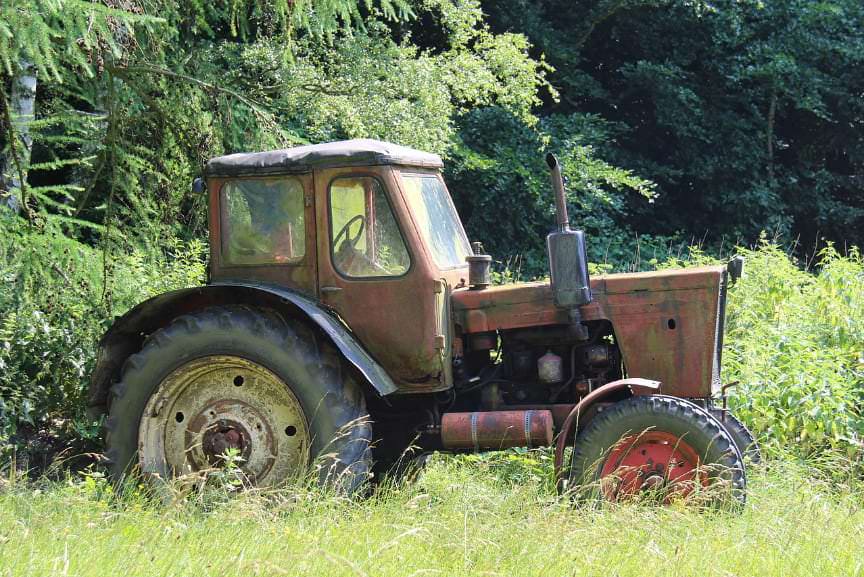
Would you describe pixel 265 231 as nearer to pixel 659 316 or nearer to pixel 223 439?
pixel 223 439

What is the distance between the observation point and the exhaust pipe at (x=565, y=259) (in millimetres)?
5133

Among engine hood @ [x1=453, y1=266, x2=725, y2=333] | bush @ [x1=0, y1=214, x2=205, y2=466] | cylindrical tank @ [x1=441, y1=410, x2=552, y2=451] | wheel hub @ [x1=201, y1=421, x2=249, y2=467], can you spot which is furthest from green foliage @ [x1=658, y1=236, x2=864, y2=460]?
bush @ [x1=0, y1=214, x2=205, y2=466]

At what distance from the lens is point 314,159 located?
215 inches

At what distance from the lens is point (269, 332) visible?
5.22 meters

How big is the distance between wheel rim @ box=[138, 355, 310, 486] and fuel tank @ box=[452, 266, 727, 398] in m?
1.17

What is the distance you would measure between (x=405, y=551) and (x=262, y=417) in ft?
5.03

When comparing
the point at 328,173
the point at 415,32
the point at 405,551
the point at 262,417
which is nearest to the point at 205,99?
the point at 328,173

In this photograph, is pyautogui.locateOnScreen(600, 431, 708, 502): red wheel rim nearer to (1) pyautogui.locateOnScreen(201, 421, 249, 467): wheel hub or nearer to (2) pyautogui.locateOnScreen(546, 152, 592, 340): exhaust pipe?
(2) pyautogui.locateOnScreen(546, 152, 592, 340): exhaust pipe

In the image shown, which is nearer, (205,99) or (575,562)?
(575,562)

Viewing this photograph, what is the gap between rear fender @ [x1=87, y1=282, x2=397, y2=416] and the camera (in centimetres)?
520

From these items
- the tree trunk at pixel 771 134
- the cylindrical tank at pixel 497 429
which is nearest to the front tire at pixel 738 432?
the cylindrical tank at pixel 497 429

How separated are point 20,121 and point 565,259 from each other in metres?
→ 3.93

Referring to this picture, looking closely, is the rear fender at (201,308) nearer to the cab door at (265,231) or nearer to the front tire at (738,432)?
the cab door at (265,231)

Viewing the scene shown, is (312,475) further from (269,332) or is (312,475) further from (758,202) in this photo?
(758,202)
